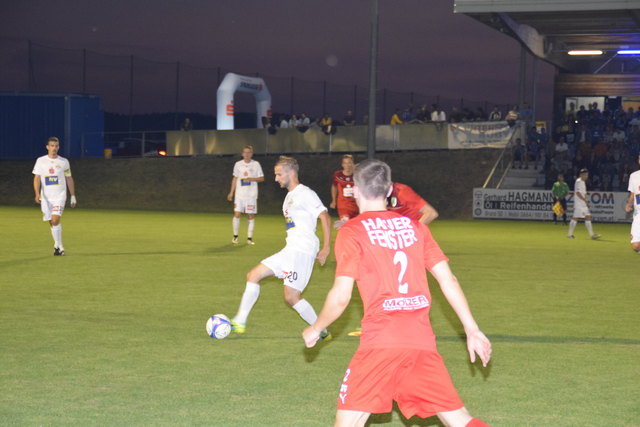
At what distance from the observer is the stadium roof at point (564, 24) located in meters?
30.0

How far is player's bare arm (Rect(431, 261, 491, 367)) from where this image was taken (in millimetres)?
4445

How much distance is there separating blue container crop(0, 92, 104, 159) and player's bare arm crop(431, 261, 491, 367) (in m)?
50.0

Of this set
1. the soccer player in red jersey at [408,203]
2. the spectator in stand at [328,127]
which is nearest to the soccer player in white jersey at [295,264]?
the soccer player in red jersey at [408,203]

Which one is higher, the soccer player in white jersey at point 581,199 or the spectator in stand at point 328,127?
the spectator in stand at point 328,127

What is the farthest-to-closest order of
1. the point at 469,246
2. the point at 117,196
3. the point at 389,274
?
the point at 117,196 < the point at 469,246 < the point at 389,274

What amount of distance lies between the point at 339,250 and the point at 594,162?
32.8 metres

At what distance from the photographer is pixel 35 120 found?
174ft

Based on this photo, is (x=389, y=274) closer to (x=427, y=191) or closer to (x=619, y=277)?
(x=619, y=277)

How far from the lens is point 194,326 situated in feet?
32.7

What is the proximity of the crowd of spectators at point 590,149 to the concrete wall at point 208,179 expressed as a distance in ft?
7.22

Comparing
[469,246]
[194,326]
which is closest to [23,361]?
[194,326]

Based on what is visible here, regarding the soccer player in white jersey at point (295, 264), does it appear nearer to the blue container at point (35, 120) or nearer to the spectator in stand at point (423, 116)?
the spectator in stand at point (423, 116)

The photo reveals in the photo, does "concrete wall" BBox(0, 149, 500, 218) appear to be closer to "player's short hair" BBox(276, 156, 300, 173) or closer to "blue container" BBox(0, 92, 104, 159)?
"blue container" BBox(0, 92, 104, 159)

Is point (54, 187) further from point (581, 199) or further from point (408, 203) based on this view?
point (581, 199)
